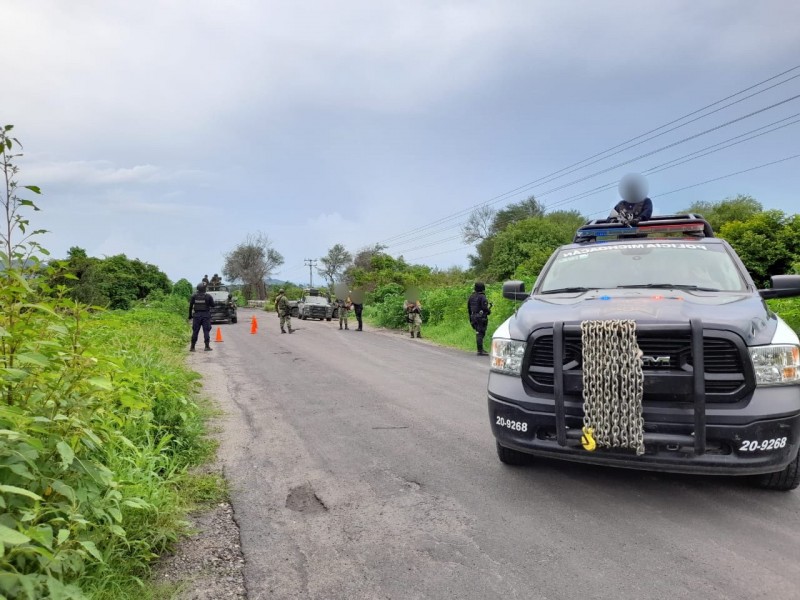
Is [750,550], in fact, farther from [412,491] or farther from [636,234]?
[636,234]

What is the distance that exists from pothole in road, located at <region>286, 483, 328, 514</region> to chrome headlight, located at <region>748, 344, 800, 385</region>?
118 inches

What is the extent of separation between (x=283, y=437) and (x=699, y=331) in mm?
4077

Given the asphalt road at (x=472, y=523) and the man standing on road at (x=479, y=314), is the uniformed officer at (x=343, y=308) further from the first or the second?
the asphalt road at (x=472, y=523)

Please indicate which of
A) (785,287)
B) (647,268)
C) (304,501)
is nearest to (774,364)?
(785,287)

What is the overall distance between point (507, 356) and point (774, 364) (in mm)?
1691

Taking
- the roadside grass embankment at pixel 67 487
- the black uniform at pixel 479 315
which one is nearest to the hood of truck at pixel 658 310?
the roadside grass embankment at pixel 67 487

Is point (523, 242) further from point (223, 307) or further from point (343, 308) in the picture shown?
point (223, 307)

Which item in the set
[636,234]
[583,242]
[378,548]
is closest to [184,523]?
[378,548]

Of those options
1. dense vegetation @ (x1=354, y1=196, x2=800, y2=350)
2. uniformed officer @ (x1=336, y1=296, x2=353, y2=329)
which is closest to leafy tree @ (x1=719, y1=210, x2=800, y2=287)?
dense vegetation @ (x1=354, y1=196, x2=800, y2=350)

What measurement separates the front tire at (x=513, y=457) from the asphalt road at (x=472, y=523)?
7 cm

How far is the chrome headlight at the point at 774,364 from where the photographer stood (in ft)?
10.9

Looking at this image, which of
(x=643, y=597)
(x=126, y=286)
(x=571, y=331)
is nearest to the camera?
(x=643, y=597)

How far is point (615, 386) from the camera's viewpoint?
3393mm

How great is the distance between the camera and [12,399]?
2445 mm
